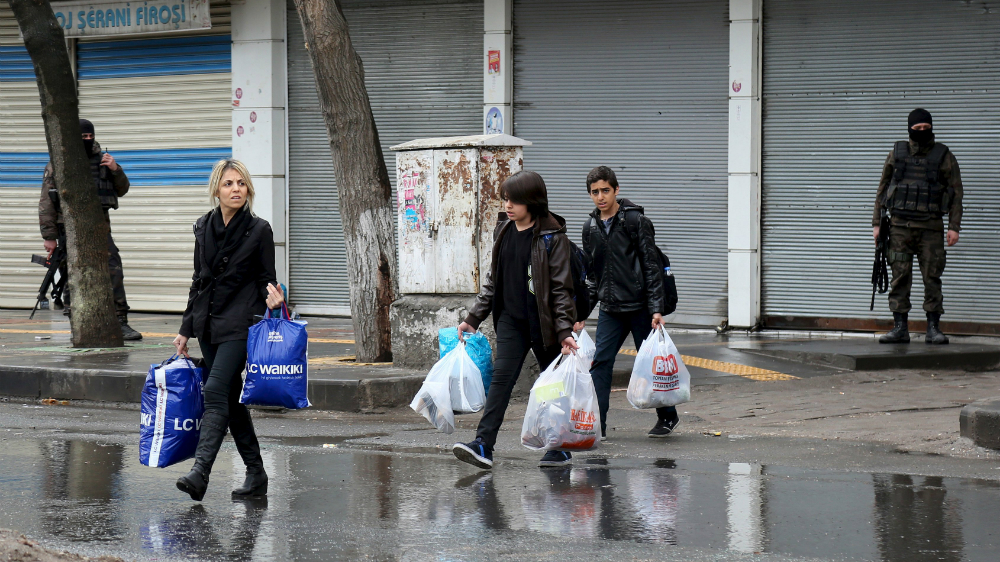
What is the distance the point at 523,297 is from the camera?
6488 mm

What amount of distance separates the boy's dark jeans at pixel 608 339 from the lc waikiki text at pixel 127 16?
9095 mm

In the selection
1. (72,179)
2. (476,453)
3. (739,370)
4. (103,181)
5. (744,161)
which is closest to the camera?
(476,453)

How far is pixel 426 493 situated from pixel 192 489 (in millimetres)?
1095

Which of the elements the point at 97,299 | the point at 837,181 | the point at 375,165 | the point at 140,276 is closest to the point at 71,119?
the point at 97,299

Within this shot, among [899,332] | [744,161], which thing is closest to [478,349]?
[899,332]

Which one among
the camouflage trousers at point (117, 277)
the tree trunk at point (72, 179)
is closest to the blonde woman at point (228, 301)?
the tree trunk at point (72, 179)

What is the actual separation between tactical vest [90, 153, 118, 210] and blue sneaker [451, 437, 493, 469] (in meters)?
6.81

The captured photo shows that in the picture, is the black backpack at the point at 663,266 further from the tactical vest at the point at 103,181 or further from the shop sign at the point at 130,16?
the shop sign at the point at 130,16

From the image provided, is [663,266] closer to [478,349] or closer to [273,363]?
[478,349]

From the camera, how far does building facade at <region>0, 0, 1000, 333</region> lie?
1174 cm

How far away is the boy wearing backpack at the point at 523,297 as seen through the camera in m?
6.38

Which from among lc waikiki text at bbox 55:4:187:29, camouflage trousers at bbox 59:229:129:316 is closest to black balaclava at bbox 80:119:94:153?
camouflage trousers at bbox 59:229:129:316

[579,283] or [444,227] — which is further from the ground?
[444,227]

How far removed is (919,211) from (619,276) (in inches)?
178
